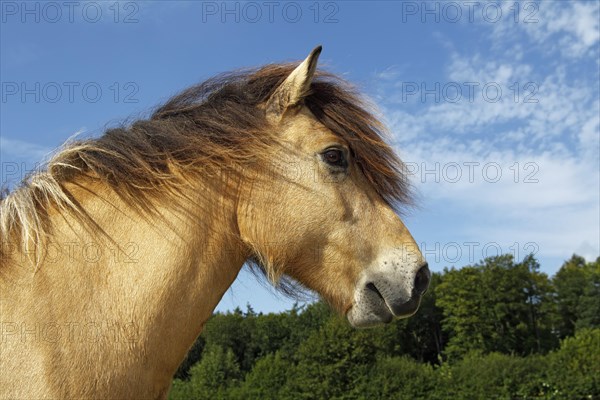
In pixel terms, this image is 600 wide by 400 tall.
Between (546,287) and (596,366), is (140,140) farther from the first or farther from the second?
(546,287)

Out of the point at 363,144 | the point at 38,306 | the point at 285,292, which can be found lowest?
the point at 38,306

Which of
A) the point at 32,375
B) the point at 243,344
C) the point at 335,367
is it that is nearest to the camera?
the point at 32,375

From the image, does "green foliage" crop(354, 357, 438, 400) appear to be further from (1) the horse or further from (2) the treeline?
(1) the horse

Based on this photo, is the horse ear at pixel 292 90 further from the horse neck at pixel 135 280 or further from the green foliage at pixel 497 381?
the green foliage at pixel 497 381

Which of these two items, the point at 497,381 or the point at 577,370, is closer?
the point at 577,370

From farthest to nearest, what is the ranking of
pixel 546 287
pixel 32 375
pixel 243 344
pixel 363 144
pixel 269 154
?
pixel 546 287
pixel 243 344
pixel 363 144
pixel 269 154
pixel 32 375

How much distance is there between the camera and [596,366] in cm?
2638

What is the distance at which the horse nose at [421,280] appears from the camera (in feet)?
10.8

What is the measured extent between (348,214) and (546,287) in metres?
75.0

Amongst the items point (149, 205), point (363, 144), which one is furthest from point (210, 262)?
point (363, 144)

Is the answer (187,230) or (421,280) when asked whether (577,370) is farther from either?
(187,230)

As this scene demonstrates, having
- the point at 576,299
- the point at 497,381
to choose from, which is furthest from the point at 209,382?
the point at 576,299

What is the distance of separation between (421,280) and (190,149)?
1.57 m

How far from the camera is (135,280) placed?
9.45ft
